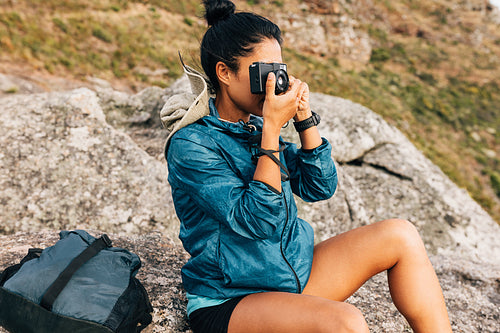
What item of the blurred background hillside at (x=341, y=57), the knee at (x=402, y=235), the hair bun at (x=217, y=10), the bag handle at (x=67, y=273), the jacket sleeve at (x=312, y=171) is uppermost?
the hair bun at (x=217, y=10)

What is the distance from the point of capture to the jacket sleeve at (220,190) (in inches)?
55.8

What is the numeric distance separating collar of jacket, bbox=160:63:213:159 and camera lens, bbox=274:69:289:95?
355 mm

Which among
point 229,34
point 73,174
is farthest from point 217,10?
point 73,174

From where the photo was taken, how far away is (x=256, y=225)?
143 cm

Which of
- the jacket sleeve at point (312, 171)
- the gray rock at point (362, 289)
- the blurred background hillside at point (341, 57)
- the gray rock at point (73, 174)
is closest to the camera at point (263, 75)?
the jacket sleeve at point (312, 171)

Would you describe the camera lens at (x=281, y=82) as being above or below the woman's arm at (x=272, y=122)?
above

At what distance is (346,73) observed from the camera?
65.0ft

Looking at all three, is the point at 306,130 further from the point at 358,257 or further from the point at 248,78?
the point at 358,257

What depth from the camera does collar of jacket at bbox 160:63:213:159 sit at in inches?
64.7

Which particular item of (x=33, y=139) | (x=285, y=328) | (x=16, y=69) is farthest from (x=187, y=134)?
(x=16, y=69)

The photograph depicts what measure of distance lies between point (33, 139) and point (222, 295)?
2781mm

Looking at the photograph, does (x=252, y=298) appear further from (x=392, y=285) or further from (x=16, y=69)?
(x=16, y=69)

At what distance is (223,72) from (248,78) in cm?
15

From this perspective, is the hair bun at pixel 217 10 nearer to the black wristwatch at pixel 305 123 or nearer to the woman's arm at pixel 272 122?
the woman's arm at pixel 272 122
